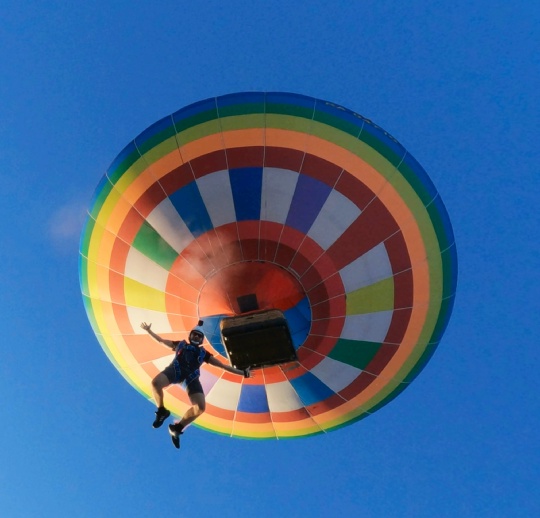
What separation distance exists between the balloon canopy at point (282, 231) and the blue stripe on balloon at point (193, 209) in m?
0.01

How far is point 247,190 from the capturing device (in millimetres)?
6105

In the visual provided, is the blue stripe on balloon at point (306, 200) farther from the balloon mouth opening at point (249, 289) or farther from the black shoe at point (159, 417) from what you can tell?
the black shoe at point (159, 417)

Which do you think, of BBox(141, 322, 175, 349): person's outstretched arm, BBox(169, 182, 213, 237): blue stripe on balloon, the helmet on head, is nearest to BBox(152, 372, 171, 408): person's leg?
the helmet on head

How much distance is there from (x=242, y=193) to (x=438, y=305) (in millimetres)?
Answer: 2883

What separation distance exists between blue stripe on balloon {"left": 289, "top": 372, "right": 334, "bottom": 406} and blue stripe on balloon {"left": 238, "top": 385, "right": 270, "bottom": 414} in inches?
18.5

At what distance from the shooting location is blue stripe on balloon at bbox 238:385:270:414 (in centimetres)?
705

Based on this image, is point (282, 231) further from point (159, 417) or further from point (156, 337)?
point (159, 417)

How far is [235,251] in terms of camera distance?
20.2 ft

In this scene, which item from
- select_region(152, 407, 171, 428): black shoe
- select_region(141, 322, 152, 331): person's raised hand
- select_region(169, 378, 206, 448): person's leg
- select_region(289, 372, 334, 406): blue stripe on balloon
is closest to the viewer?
select_region(152, 407, 171, 428): black shoe

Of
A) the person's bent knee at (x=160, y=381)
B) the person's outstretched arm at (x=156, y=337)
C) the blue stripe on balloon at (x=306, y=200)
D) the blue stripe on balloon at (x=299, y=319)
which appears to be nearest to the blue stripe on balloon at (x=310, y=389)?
the blue stripe on balloon at (x=299, y=319)

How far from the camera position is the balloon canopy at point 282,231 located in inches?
241

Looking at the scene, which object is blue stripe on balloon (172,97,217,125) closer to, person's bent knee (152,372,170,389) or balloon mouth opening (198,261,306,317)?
balloon mouth opening (198,261,306,317)

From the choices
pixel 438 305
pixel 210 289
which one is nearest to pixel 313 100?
pixel 210 289

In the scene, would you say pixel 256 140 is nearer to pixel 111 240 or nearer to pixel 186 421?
pixel 111 240
